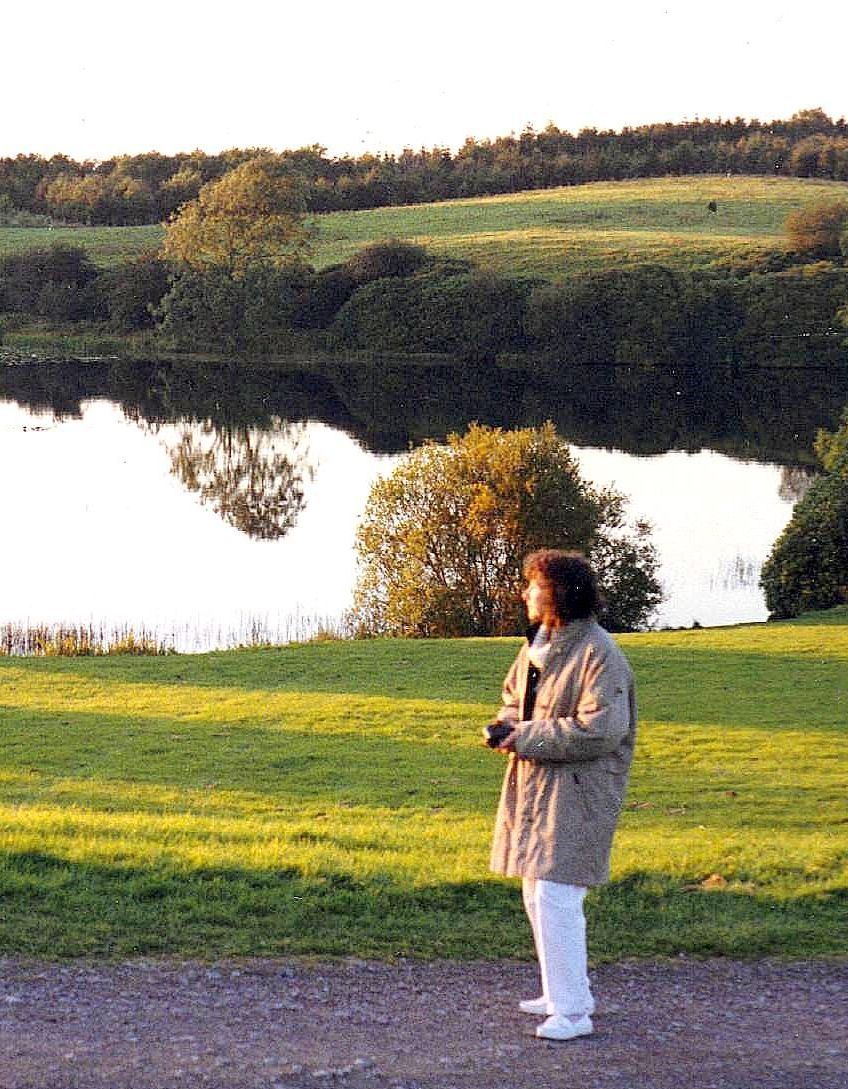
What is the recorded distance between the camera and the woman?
6.87 m

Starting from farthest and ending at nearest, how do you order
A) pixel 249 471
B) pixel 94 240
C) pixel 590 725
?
pixel 94 240 < pixel 249 471 < pixel 590 725

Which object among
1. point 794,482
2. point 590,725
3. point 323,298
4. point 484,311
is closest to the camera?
point 590,725

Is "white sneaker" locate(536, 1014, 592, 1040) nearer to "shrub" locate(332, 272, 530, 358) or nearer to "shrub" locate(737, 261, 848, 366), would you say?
"shrub" locate(737, 261, 848, 366)

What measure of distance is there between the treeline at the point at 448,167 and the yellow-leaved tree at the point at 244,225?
133ft

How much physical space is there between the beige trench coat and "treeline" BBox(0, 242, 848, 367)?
314 ft

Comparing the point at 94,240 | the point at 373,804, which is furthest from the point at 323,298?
Result: the point at 373,804

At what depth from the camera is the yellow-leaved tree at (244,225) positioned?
4363 inches

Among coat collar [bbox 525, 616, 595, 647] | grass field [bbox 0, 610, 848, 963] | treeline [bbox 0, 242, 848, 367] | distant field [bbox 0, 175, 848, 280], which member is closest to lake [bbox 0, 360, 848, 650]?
treeline [bbox 0, 242, 848, 367]

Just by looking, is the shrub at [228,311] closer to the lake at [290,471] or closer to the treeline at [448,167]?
the lake at [290,471]

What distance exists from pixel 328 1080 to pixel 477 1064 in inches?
28.4

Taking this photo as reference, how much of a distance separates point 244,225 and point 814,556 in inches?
3384

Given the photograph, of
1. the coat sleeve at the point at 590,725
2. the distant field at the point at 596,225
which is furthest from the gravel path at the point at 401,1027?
the distant field at the point at 596,225

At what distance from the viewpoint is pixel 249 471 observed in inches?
2510

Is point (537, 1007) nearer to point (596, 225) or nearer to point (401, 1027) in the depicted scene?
point (401, 1027)
